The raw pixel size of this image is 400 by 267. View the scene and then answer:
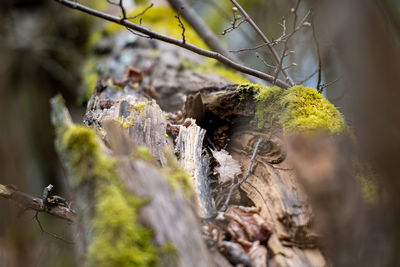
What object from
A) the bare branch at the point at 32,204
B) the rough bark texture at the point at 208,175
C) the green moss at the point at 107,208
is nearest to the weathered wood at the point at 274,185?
the rough bark texture at the point at 208,175

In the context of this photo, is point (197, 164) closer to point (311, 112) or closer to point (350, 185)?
point (311, 112)

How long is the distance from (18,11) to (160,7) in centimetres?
253

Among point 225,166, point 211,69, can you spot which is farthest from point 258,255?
point 211,69

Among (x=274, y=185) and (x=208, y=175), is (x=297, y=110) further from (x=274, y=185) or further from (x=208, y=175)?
(x=208, y=175)

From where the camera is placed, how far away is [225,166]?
1.74 meters

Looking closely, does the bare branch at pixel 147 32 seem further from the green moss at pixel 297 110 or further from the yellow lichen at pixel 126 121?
the yellow lichen at pixel 126 121

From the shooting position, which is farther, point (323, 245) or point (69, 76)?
point (69, 76)

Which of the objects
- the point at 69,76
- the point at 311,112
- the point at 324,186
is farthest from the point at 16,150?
the point at 324,186

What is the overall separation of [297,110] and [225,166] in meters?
0.50

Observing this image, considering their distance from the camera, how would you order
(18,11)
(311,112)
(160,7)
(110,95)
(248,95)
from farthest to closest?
(18,11) → (160,7) → (110,95) → (248,95) → (311,112)

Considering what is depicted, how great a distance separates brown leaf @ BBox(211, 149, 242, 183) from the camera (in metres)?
1.67

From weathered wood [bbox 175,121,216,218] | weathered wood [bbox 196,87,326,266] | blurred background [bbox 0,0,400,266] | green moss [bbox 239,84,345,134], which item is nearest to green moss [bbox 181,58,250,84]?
blurred background [bbox 0,0,400,266]

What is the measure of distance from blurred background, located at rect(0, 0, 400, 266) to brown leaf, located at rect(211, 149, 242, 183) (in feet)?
2.16

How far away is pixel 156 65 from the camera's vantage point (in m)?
3.37
